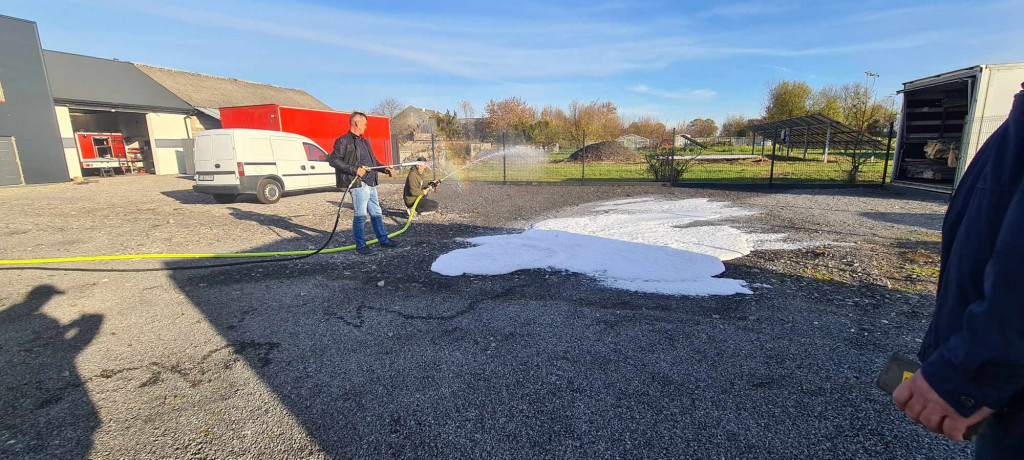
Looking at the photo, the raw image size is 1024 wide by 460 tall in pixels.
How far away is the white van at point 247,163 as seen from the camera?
11.1 metres

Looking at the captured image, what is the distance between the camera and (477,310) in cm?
418

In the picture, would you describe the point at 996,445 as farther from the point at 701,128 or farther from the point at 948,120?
the point at 701,128

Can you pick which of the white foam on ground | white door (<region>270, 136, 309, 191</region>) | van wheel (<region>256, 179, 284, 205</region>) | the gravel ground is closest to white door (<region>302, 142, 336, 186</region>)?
white door (<region>270, 136, 309, 191</region>)

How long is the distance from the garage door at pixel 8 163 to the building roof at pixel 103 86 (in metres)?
3.45

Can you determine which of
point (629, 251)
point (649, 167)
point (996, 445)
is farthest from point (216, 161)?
point (649, 167)

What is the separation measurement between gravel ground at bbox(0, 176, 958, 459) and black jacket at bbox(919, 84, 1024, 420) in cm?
142

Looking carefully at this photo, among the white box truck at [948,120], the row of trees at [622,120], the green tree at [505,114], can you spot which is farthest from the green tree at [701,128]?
the white box truck at [948,120]

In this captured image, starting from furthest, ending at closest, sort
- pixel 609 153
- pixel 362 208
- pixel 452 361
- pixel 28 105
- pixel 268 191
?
pixel 609 153 < pixel 28 105 < pixel 268 191 < pixel 362 208 < pixel 452 361

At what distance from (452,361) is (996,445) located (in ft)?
8.88

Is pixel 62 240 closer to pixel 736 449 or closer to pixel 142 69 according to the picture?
pixel 736 449

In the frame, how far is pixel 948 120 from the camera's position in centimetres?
1202

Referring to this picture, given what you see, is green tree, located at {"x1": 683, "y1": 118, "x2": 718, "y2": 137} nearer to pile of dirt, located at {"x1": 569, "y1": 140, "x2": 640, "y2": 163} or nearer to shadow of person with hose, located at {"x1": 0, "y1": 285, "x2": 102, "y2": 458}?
pile of dirt, located at {"x1": 569, "y1": 140, "x2": 640, "y2": 163}

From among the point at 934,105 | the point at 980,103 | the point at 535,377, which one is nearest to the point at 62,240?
the point at 535,377

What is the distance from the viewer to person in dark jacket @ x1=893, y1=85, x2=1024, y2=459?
3.07ft
